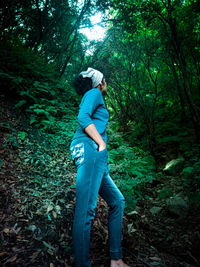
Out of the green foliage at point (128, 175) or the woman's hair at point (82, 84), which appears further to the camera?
the green foliage at point (128, 175)

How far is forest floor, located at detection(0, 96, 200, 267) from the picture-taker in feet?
5.56

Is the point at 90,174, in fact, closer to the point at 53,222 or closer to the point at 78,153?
the point at 78,153

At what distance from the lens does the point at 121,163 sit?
4234 millimetres

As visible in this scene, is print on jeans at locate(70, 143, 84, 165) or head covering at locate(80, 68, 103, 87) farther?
head covering at locate(80, 68, 103, 87)

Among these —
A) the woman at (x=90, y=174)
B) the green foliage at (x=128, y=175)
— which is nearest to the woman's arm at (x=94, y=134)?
the woman at (x=90, y=174)

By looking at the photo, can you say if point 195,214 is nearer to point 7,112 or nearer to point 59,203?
point 59,203

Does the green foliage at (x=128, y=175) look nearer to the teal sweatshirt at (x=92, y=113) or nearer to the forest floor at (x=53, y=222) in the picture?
the forest floor at (x=53, y=222)

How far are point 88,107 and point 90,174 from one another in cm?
67

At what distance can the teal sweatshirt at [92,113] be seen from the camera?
5.16ft

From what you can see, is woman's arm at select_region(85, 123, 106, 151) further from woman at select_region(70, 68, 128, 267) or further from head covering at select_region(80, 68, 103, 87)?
head covering at select_region(80, 68, 103, 87)

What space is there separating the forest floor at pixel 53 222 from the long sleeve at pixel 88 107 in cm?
141

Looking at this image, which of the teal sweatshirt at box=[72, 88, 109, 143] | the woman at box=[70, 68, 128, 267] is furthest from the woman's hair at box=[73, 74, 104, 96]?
the teal sweatshirt at box=[72, 88, 109, 143]

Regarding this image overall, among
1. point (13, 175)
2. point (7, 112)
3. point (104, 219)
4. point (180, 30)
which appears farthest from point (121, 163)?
point (180, 30)

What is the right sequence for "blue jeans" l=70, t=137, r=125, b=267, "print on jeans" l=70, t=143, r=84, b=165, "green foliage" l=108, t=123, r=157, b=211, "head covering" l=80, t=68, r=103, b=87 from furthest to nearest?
1. "green foliage" l=108, t=123, r=157, b=211
2. "head covering" l=80, t=68, r=103, b=87
3. "print on jeans" l=70, t=143, r=84, b=165
4. "blue jeans" l=70, t=137, r=125, b=267
